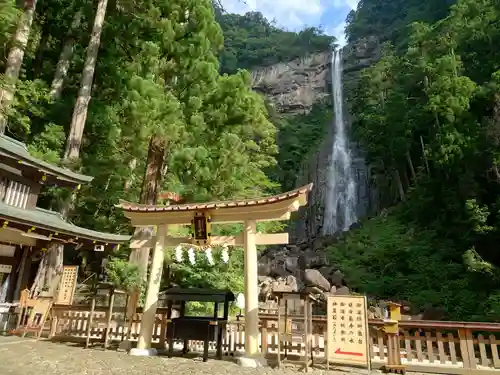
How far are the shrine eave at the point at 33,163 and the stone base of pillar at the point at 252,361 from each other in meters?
6.77

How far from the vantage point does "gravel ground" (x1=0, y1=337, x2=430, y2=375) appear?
5.27m

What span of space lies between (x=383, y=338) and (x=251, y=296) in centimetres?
260

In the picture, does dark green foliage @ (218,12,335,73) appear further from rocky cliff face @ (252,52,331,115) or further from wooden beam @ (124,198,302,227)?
wooden beam @ (124,198,302,227)

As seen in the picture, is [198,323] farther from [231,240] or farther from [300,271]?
[300,271]

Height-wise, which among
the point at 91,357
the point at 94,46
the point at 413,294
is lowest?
the point at 91,357

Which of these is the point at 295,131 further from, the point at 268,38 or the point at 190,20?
the point at 190,20

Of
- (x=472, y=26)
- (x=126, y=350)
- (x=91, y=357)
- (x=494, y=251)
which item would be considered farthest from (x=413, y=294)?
(x=472, y=26)

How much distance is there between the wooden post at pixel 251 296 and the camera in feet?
21.5

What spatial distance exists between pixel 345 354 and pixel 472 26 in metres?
21.1

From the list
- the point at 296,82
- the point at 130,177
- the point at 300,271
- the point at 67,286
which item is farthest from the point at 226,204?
the point at 296,82

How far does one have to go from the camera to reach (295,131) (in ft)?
119

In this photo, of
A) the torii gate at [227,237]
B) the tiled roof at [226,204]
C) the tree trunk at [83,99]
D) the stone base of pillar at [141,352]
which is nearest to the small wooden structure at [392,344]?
the torii gate at [227,237]

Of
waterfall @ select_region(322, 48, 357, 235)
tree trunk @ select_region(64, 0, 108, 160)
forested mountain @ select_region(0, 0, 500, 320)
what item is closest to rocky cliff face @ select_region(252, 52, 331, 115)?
waterfall @ select_region(322, 48, 357, 235)

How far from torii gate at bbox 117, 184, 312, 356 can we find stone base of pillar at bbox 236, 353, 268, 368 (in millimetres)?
86
